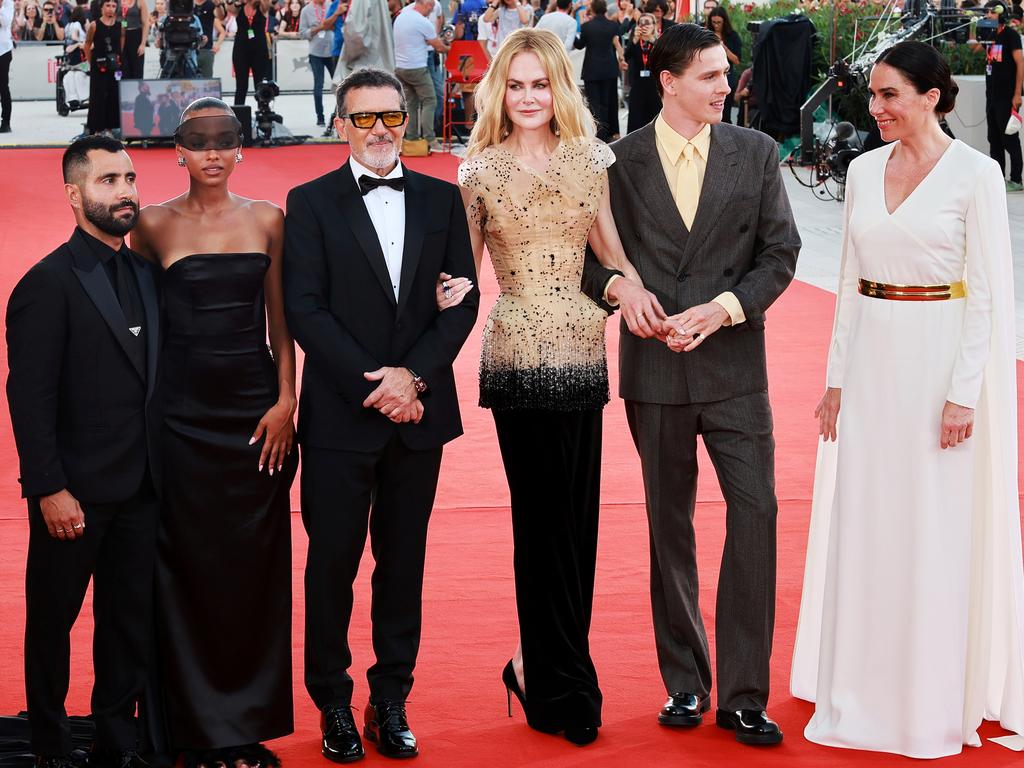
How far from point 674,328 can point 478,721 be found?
4.18 ft

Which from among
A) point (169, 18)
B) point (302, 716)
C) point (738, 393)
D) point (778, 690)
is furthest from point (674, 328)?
point (169, 18)

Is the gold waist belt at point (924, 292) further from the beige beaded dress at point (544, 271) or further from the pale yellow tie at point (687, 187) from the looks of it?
the beige beaded dress at point (544, 271)

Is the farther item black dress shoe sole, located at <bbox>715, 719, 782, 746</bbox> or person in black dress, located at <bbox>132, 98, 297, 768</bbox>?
black dress shoe sole, located at <bbox>715, 719, 782, 746</bbox>

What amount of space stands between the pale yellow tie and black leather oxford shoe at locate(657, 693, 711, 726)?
134cm

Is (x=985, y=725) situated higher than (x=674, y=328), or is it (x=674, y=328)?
(x=674, y=328)

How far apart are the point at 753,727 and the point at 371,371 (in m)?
1.43

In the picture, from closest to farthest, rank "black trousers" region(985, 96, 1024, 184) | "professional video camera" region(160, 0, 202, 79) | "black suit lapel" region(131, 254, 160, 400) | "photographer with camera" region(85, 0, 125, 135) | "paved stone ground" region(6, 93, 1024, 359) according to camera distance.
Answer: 1. "black suit lapel" region(131, 254, 160, 400)
2. "paved stone ground" region(6, 93, 1024, 359)
3. "black trousers" region(985, 96, 1024, 184)
4. "professional video camera" region(160, 0, 202, 79)
5. "photographer with camera" region(85, 0, 125, 135)

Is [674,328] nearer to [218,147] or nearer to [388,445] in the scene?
[388,445]

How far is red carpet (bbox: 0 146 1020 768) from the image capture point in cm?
407

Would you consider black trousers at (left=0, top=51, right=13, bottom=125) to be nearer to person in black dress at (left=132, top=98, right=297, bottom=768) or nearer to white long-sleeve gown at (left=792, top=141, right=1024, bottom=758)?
person in black dress at (left=132, top=98, right=297, bottom=768)

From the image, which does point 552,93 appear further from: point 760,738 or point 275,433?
point 760,738

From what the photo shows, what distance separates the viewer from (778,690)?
4.53 meters

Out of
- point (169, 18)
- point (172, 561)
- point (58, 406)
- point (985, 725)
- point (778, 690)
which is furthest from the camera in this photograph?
point (169, 18)

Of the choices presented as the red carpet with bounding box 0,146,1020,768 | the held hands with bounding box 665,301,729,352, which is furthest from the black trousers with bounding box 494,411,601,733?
the held hands with bounding box 665,301,729,352
